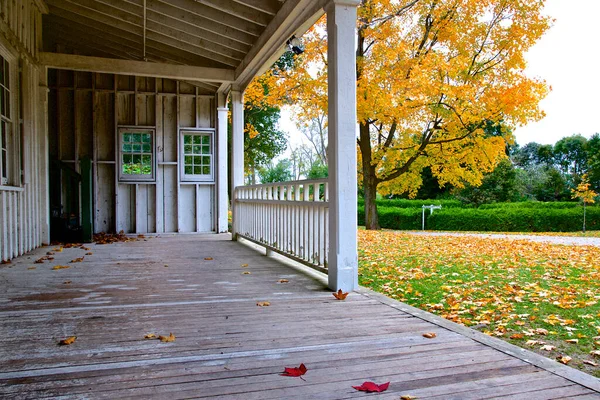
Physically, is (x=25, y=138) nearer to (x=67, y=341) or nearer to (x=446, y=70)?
(x=67, y=341)

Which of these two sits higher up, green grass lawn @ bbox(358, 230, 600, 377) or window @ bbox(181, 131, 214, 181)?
window @ bbox(181, 131, 214, 181)

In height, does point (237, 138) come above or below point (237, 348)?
above

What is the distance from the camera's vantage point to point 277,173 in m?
30.7

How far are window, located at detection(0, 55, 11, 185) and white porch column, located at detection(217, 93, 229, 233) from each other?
431cm

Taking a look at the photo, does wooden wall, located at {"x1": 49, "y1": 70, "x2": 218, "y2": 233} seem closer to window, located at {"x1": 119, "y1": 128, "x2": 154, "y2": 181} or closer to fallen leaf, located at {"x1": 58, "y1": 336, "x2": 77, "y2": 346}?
window, located at {"x1": 119, "y1": 128, "x2": 154, "y2": 181}

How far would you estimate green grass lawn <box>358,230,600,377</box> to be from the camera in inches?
124

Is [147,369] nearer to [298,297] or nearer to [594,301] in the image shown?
[298,297]

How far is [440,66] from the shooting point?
1128 centimetres

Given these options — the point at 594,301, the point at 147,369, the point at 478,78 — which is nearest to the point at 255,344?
the point at 147,369

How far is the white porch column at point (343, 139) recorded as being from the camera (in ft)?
13.4

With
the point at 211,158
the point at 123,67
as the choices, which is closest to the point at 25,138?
the point at 123,67

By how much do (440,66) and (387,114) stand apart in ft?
5.60

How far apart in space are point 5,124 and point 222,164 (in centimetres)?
449

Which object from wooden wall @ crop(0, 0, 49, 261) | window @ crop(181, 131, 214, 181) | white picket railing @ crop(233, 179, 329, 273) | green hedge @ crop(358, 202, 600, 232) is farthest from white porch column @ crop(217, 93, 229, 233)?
green hedge @ crop(358, 202, 600, 232)
